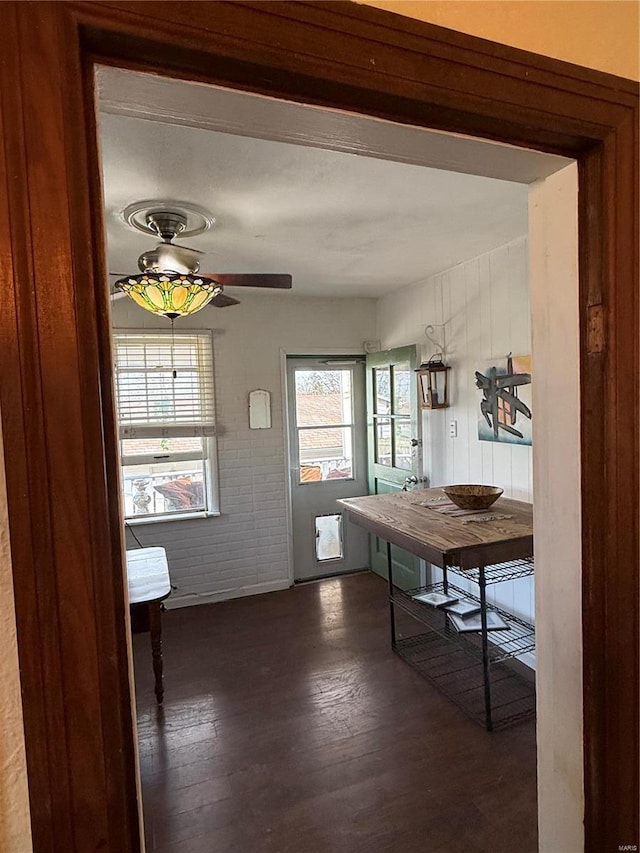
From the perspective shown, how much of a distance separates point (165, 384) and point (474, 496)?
2.47 metres

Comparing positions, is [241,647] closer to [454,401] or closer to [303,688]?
[303,688]

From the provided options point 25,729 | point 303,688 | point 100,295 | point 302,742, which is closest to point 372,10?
point 100,295

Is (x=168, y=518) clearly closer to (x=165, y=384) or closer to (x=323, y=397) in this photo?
(x=165, y=384)

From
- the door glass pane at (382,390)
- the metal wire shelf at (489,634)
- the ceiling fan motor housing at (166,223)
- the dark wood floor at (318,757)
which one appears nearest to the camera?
the dark wood floor at (318,757)

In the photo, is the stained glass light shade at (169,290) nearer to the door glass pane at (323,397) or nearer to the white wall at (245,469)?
the white wall at (245,469)

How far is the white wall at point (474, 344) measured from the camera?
2914 millimetres

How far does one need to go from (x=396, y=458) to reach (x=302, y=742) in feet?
7.59

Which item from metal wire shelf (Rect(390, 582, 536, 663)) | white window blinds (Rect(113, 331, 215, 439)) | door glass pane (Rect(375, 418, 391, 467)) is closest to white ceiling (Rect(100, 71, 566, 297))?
white window blinds (Rect(113, 331, 215, 439))

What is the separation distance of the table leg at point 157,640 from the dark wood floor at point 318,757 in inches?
3.3

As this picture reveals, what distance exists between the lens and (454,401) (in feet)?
11.5

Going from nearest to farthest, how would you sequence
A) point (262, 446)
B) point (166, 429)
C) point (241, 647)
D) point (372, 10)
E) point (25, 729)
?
point (25, 729) < point (372, 10) < point (241, 647) < point (166, 429) < point (262, 446)

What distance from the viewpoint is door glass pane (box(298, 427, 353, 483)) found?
4.41 meters

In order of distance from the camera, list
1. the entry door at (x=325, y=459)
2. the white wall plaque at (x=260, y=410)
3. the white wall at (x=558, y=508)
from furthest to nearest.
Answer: the entry door at (x=325, y=459)
the white wall plaque at (x=260, y=410)
the white wall at (x=558, y=508)

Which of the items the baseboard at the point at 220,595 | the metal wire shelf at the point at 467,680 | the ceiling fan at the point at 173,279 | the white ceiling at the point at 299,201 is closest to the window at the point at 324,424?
the baseboard at the point at 220,595
